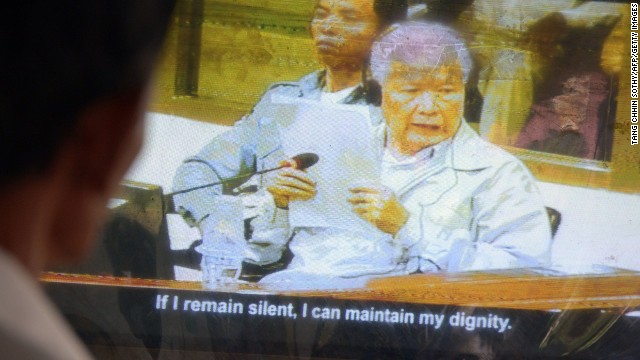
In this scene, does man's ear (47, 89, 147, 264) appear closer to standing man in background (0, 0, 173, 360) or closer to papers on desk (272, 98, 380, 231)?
standing man in background (0, 0, 173, 360)

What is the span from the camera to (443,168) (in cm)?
208

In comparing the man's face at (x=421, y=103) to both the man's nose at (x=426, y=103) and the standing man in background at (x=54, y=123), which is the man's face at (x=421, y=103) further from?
the standing man in background at (x=54, y=123)

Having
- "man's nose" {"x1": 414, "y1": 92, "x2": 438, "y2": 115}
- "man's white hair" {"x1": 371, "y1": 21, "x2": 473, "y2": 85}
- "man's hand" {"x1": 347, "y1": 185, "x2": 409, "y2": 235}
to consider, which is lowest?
"man's hand" {"x1": 347, "y1": 185, "x2": 409, "y2": 235}

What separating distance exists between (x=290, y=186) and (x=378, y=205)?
7.9 inches

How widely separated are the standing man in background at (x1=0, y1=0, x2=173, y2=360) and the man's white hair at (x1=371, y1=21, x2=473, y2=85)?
177 cm

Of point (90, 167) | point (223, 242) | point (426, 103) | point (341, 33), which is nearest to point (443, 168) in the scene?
point (426, 103)

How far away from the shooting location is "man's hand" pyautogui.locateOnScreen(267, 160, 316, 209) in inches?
80.4

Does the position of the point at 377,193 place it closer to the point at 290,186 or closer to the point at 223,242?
the point at 290,186

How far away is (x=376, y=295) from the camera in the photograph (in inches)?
80.7

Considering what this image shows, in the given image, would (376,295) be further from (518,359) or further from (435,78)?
(435,78)

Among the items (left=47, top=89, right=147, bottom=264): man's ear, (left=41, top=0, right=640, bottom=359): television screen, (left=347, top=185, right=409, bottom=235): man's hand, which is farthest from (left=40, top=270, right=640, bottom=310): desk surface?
(left=47, top=89, right=147, bottom=264): man's ear

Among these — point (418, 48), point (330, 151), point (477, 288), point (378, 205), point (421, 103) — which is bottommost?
point (477, 288)

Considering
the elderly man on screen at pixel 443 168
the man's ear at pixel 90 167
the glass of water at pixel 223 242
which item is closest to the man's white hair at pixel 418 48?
the elderly man on screen at pixel 443 168

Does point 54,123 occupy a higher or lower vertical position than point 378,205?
higher
